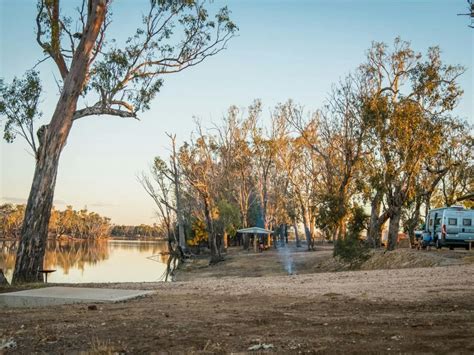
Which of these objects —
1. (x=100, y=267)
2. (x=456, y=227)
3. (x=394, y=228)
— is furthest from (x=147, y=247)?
(x=456, y=227)

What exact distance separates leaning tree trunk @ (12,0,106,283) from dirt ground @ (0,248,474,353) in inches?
324

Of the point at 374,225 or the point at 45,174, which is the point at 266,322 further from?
the point at 374,225

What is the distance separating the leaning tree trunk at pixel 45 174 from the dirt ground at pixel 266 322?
8231 mm

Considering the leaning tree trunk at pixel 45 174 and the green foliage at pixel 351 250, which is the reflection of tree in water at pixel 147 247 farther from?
the leaning tree trunk at pixel 45 174

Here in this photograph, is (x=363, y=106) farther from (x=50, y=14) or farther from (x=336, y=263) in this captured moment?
(x=50, y=14)

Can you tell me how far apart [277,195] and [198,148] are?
11.2m

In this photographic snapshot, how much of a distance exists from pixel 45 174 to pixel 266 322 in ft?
41.9

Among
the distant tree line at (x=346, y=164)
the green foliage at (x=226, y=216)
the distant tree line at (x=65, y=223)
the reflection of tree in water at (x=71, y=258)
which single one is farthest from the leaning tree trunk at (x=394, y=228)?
the distant tree line at (x=65, y=223)

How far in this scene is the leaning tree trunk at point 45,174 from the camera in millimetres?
16938

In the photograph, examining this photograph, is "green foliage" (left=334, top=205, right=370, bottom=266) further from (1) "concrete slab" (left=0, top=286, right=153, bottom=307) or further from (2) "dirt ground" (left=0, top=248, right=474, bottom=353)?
(1) "concrete slab" (left=0, top=286, right=153, bottom=307)

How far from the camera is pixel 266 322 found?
22.0 ft

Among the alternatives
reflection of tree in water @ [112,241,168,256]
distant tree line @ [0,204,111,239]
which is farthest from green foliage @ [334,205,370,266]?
distant tree line @ [0,204,111,239]

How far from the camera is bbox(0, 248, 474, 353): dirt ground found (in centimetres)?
539

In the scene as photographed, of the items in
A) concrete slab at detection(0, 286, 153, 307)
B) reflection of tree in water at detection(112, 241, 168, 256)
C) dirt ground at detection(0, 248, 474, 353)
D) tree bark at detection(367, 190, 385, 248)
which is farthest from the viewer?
reflection of tree in water at detection(112, 241, 168, 256)
